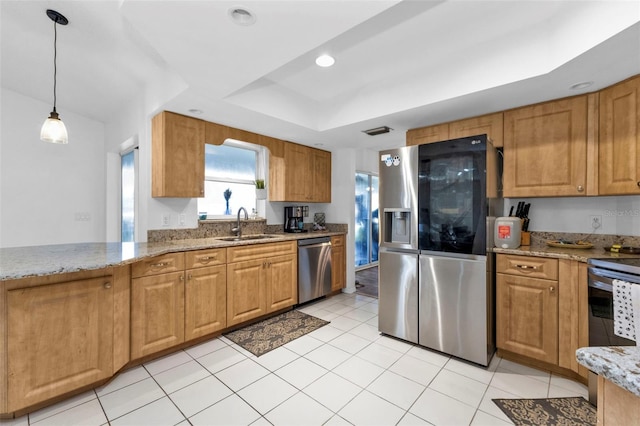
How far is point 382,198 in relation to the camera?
292 cm

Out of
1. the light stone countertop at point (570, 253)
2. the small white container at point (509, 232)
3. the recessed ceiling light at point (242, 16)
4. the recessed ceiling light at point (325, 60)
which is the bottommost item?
the light stone countertop at point (570, 253)

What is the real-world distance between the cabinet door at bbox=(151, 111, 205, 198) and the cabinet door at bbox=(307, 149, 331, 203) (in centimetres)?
171

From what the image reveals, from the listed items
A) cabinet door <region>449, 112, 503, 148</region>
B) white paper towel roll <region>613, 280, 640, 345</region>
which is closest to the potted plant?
cabinet door <region>449, 112, 503, 148</region>

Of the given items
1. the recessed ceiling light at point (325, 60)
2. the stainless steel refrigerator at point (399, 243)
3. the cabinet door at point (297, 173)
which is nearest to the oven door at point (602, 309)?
the stainless steel refrigerator at point (399, 243)

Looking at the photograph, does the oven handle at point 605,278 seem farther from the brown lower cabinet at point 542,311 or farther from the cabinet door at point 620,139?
the cabinet door at point 620,139

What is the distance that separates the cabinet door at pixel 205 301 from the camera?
256 cm

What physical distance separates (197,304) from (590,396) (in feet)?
10.1

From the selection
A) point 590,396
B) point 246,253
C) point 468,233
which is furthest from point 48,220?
point 590,396

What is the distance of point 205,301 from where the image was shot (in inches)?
105

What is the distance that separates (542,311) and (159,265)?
3.17 metres

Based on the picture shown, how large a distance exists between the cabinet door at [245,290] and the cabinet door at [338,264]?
1.27 meters

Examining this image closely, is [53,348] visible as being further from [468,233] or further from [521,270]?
[521,270]

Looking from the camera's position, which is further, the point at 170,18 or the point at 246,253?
the point at 246,253

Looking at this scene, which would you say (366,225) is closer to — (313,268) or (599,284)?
(313,268)
